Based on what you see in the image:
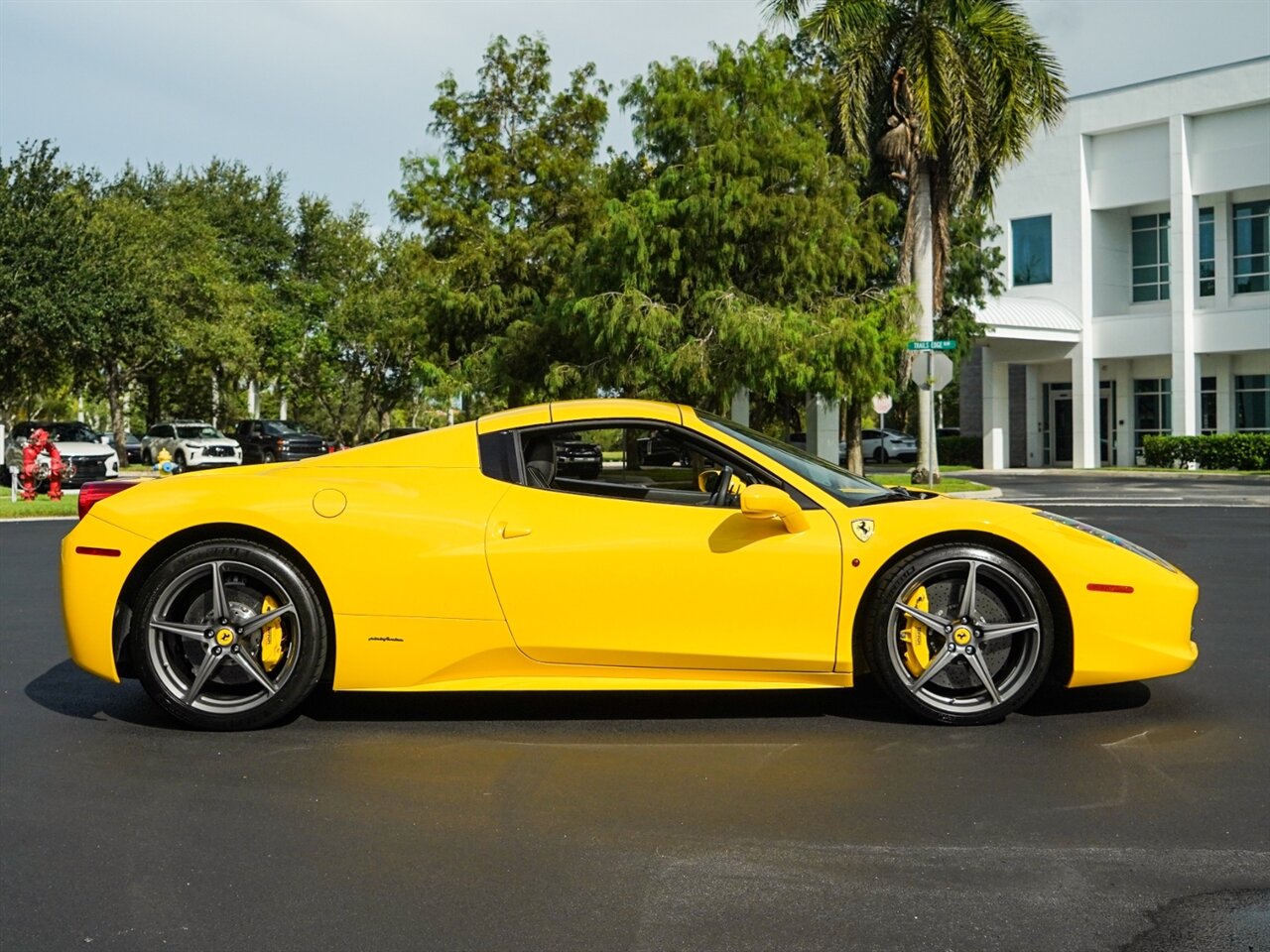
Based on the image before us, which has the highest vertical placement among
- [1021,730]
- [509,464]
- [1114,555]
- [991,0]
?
[991,0]

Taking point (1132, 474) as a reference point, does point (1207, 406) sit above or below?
above

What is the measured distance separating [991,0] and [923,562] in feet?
80.8

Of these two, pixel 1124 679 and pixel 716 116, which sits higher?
pixel 716 116

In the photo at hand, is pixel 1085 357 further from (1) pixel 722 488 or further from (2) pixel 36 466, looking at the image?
(1) pixel 722 488

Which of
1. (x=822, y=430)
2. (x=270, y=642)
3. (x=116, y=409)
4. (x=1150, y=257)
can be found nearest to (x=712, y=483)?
(x=270, y=642)

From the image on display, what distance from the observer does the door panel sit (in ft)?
17.9

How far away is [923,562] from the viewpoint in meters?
5.49

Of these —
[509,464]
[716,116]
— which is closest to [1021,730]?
[509,464]

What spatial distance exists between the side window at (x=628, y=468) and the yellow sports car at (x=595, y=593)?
0.02 metres

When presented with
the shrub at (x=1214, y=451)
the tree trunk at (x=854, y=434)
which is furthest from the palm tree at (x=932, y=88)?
the shrub at (x=1214, y=451)

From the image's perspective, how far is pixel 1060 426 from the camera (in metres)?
45.4

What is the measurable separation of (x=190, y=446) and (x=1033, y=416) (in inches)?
1105

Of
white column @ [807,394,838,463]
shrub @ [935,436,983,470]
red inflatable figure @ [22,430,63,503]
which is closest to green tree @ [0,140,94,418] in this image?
red inflatable figure @ [22,430,63,503]

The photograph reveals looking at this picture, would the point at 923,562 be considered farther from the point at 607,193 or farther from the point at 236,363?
the point at 236,363
